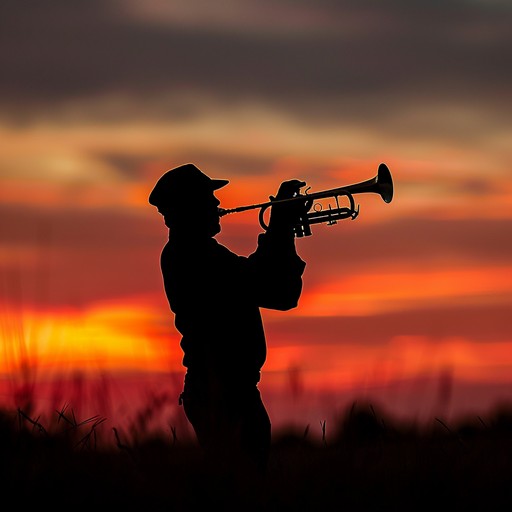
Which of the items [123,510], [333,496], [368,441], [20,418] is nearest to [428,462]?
[368,441]

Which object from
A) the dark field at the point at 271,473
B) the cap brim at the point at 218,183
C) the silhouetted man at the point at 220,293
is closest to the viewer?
the dark field at the point at 271,473

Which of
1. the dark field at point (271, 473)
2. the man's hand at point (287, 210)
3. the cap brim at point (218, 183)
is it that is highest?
the cap brim at point (218, 183)

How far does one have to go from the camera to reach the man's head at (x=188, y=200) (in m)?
9.33

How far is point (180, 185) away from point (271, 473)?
126 inches

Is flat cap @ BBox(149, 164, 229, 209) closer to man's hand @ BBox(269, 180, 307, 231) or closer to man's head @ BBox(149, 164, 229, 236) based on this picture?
man's head @ BBox(149, 164, 229, 236)

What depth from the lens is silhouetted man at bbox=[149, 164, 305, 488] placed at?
8828 millimetres

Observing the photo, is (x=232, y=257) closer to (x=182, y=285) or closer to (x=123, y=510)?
(x=182, y=285)

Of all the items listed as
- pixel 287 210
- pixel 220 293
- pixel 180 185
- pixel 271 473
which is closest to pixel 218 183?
pixel 180 185

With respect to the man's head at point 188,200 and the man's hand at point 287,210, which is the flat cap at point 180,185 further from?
the man's hand at point 287,210

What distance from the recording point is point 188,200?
367 inches

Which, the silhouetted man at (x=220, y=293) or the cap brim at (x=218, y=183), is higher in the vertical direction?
the cap brim at (x=218, y=183)

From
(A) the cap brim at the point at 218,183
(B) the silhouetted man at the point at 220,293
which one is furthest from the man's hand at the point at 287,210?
(A) the cap brim at the point at 218,183

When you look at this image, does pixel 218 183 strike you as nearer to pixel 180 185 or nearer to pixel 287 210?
pixel 180 185

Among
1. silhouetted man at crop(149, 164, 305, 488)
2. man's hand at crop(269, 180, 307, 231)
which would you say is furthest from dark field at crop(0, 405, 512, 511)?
man's hand at crop(269, 180, 307, 231)
